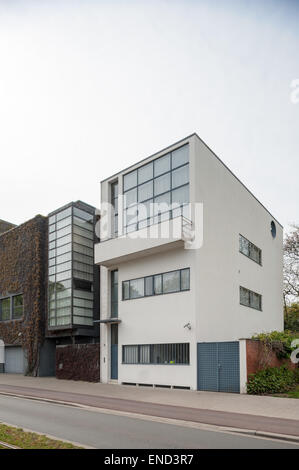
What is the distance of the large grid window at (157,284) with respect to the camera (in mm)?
21203

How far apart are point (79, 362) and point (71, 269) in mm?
5782

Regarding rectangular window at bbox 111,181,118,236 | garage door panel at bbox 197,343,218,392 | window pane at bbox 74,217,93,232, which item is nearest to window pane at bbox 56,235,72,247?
window pane at bbox 74,217,93,232

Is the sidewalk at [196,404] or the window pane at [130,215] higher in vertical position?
the window pane at [130,215]

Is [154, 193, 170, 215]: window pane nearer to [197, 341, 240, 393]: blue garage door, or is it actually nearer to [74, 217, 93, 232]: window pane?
[197, 341, 240, 393]: blue garage door

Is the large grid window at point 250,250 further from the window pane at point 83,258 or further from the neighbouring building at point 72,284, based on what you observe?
the window pane at point 83,258

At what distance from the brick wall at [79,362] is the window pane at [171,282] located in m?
6.19

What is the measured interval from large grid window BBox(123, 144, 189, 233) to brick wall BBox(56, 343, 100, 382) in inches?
294

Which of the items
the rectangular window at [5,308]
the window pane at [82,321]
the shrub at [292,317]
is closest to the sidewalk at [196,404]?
the window pane at [82,321]

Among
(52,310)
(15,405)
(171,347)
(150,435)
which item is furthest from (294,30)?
(52,310)

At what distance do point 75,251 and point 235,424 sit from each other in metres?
18.8

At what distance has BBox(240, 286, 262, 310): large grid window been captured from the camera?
26.3 meters

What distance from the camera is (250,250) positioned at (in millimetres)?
28453

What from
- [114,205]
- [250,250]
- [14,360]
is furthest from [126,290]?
[14,360]

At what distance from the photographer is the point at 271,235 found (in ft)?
111
